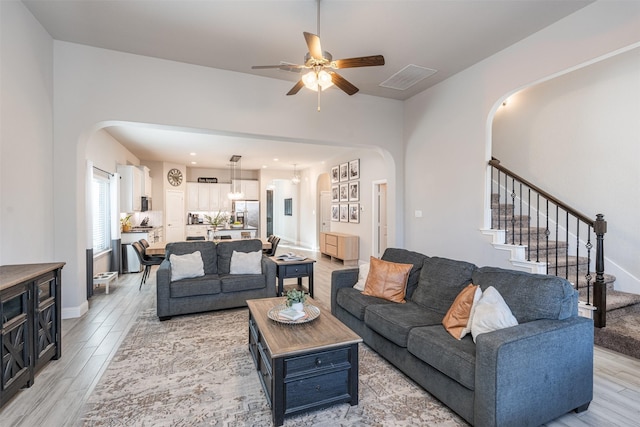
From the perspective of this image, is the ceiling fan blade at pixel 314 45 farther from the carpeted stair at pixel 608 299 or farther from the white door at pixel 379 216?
the white door at pixel 379 216

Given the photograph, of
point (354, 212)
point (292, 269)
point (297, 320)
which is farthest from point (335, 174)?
point (297, 320)

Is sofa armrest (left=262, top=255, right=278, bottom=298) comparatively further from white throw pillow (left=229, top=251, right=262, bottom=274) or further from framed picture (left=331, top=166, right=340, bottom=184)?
framed picture (left=331, top=166, right=340, bottom=184)

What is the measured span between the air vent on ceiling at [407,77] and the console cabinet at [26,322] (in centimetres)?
476

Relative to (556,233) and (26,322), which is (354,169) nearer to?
(556,233)

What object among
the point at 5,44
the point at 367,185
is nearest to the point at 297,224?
the point at 367,185

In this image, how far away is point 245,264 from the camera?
4387mm

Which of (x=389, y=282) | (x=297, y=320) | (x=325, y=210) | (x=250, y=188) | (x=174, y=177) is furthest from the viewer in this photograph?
(x=250, y=188)

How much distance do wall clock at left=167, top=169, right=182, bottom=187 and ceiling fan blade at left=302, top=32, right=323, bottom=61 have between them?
28.5 ft

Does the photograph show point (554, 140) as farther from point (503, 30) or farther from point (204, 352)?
point (204, 352)

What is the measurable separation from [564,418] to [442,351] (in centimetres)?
94

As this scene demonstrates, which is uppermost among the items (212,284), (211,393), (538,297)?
(538,297)

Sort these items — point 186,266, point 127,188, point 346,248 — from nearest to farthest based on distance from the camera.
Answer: point 186,266 → point 127,188 → point 346,248

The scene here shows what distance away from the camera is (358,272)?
369 cm

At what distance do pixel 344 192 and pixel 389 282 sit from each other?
5.69 m
